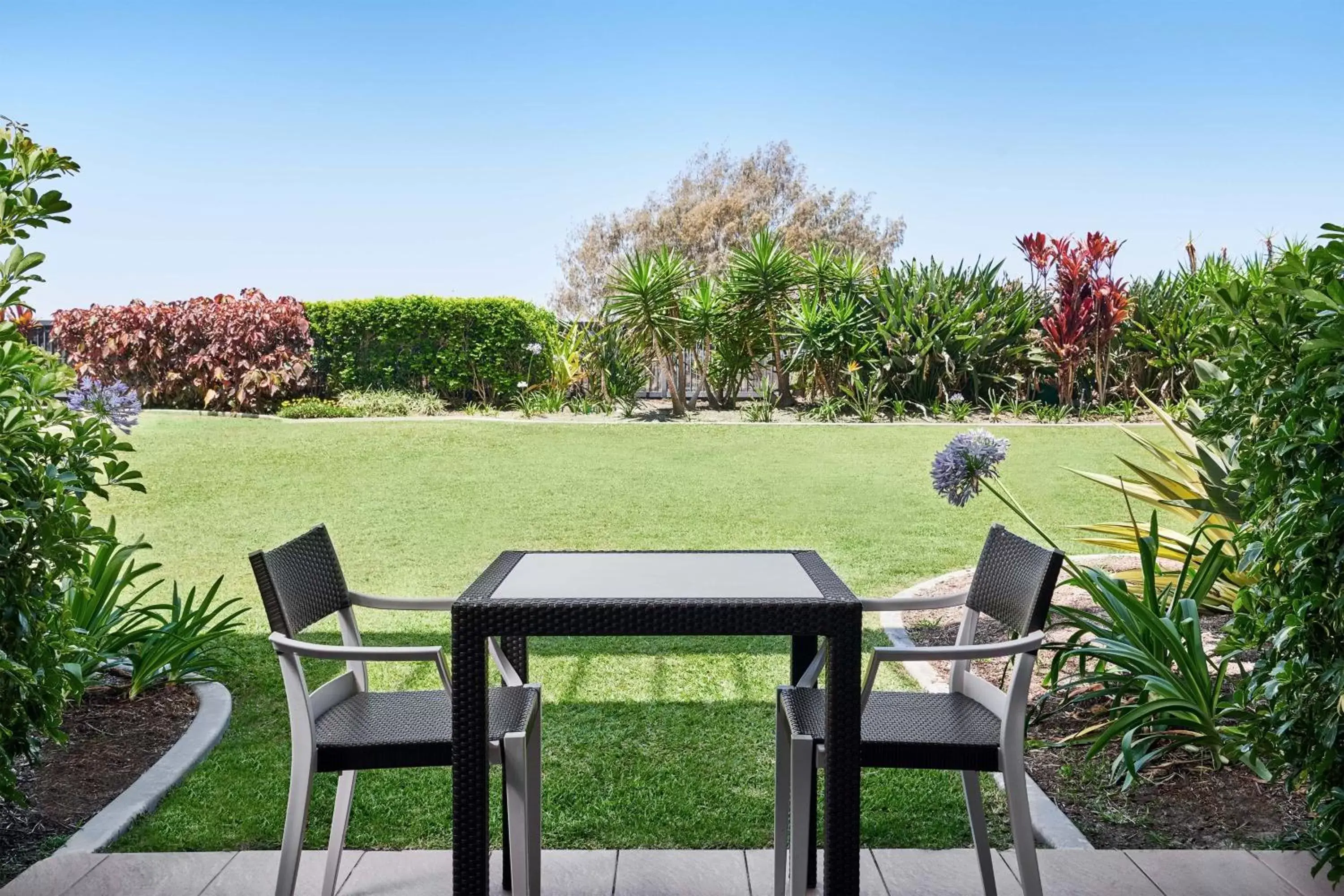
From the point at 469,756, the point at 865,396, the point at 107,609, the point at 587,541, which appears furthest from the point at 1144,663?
the point at 865,396

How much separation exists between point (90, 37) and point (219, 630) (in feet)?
36.6

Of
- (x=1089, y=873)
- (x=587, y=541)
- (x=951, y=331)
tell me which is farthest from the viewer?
(x=951, y=331)

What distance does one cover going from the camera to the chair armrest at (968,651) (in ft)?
6.63

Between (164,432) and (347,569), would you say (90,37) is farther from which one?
(347,569)

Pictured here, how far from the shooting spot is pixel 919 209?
95.0 feet

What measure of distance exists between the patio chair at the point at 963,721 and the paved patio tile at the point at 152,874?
1.37 m

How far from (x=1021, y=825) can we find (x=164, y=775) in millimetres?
2462

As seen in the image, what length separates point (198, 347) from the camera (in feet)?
41.6

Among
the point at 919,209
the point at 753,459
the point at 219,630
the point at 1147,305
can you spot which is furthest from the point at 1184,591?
the point at 919,209

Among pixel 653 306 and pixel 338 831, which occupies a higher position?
pixel 653 306

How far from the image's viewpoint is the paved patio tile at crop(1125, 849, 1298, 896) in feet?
7.74

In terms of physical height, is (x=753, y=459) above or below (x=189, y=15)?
below

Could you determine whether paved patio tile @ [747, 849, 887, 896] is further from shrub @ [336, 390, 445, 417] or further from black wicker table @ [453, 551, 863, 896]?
shrub @ [336, 390, 445, 417]

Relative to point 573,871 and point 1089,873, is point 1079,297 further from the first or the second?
point 573,871
